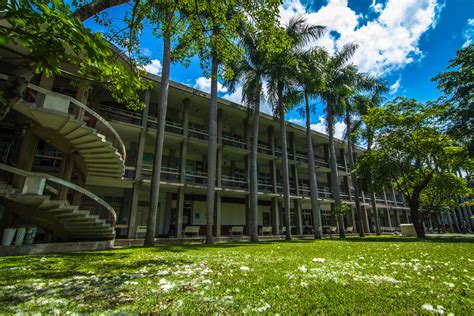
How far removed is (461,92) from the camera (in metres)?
13.5

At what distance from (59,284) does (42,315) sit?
1.38 metres

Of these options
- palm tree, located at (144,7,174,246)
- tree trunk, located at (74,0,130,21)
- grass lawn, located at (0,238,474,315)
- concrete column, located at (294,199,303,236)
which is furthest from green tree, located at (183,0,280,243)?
concrete column, located at (294,199,303,236)

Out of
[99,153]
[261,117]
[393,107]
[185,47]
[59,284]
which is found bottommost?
[59,284]

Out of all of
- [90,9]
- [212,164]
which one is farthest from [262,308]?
[212,164]

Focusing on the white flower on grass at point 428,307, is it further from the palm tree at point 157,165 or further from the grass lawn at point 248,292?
the palm tree at point 157,165

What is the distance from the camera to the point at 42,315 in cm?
196

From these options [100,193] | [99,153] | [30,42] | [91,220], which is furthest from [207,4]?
[100,193]

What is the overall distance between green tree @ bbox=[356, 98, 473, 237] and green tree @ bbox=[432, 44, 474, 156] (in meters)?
1.26

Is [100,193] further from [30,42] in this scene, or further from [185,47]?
[30,42]

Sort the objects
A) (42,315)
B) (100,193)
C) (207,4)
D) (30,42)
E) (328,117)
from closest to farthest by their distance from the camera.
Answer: (42,315) → (30,42) → (207,4) → (100,193) → (328,117)

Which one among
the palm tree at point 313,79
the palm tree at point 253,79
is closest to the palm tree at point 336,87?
the palm tree at point 313,79

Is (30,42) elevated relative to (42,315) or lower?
elevated

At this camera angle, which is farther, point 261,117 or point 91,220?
point 261,117

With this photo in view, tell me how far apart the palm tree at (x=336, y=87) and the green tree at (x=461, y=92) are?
7.44 metres
